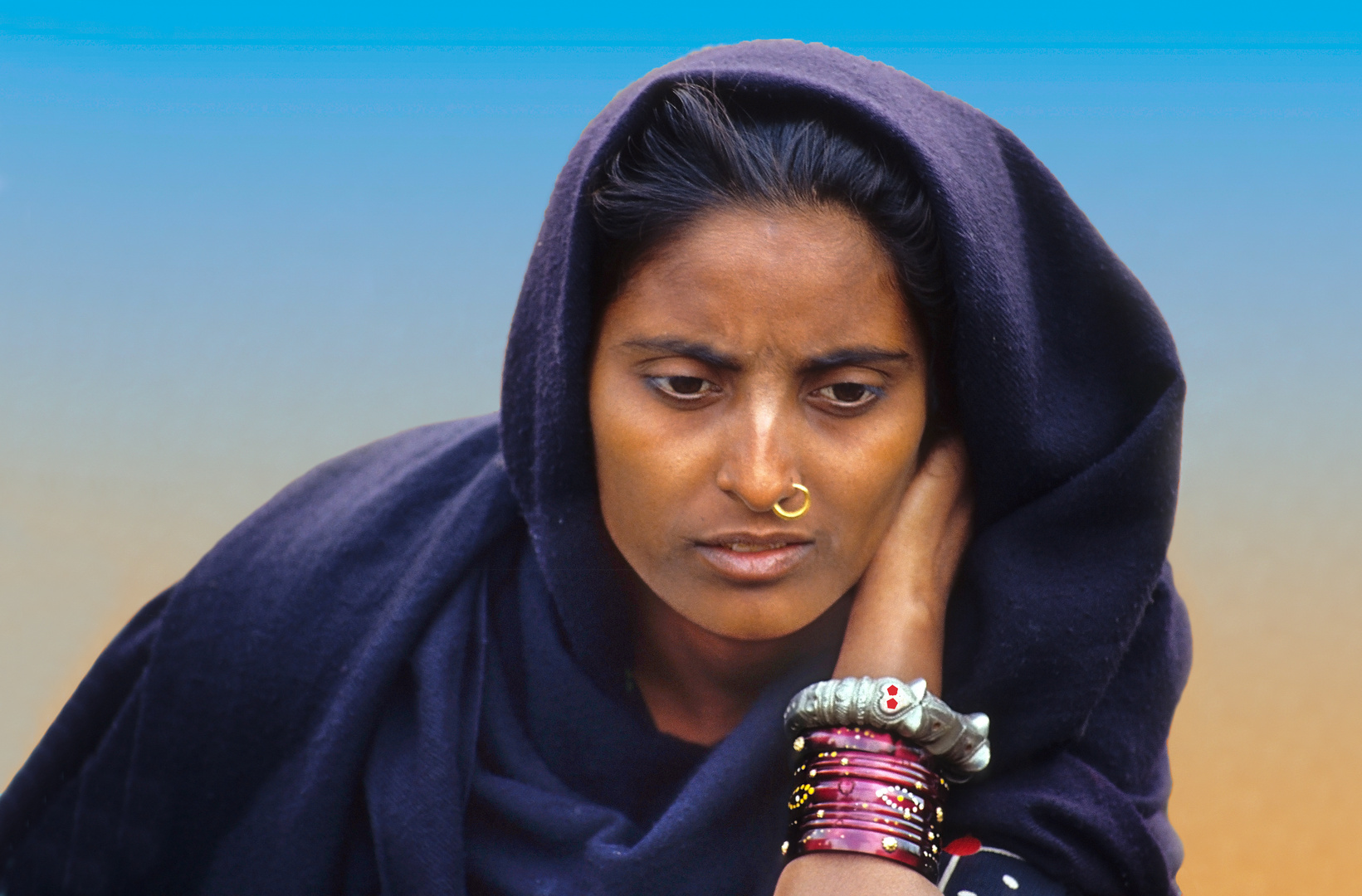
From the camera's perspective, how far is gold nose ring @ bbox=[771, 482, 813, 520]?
146 cm

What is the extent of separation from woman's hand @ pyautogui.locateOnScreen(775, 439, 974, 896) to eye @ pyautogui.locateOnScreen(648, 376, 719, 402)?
30cm

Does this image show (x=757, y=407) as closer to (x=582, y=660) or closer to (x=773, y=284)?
(x=773, y=284)

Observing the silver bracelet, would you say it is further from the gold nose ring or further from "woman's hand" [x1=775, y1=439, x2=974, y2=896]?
the gold nose ring

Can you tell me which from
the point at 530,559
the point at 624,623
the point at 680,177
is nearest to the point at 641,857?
the point at 624,623

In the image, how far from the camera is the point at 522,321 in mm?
1713

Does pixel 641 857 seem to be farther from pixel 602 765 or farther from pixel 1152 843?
pixel 1152 843

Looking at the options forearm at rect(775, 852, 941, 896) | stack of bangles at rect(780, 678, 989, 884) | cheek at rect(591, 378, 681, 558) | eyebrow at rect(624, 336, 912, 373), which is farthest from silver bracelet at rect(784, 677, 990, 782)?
eyebrow at rect(624, 336, 912, 373)

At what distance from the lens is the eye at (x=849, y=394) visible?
151 centimetres

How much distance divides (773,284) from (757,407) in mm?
139

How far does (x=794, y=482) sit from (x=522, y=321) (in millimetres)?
459

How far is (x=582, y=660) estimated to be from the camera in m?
1.71

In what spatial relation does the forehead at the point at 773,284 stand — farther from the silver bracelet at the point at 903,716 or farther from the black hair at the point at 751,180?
the silver bracelet at the point at 903,716

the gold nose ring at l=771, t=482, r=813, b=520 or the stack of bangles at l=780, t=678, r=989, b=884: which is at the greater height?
the gold nose ring at l=771, t=482, r=813, b=520

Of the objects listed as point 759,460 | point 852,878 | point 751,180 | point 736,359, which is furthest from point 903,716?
point 751,180
